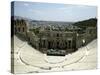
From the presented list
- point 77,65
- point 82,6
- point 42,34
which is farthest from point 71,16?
point 77,65

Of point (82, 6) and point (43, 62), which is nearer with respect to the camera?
point (43, 62)

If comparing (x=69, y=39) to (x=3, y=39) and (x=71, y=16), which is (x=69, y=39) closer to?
(x=71, y=16)

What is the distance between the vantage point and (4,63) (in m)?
1.99

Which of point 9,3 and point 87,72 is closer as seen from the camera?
point 9,3

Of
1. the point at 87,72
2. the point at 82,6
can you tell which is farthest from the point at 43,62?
the point at 82,6

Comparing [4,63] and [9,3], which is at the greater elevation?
[9,3]

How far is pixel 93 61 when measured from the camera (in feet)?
7.47

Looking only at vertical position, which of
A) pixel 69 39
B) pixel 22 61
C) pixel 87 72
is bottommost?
pixel 87 72

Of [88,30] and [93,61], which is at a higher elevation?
[88,30]

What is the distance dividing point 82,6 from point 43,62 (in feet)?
2.16

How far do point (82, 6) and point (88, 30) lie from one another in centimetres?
24

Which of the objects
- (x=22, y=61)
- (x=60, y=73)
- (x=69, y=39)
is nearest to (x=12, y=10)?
(x=22, y=61)

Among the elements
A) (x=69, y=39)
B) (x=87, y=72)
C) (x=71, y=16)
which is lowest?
(x=87, y=72)

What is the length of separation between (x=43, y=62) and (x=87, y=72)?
476 mm
